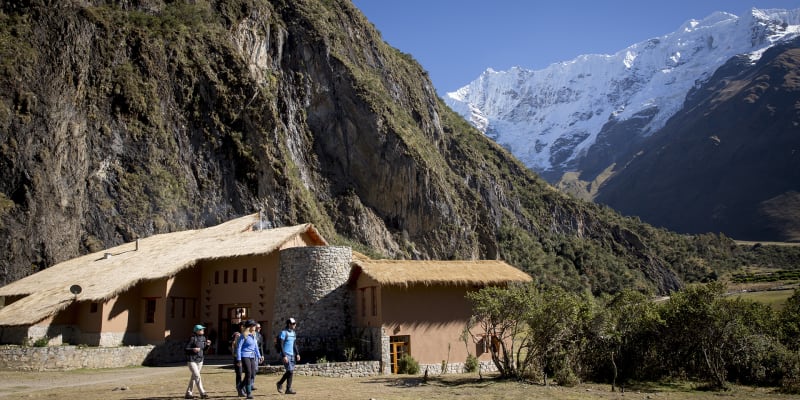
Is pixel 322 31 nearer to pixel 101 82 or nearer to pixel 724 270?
pixel 101 82

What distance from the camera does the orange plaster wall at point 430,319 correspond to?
2792cm

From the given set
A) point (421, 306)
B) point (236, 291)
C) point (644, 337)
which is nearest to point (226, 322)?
point (236, 291)

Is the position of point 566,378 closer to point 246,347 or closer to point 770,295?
point 246,347

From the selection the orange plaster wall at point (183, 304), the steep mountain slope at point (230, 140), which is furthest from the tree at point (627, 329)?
the steep mountain slope at point (230, 140)

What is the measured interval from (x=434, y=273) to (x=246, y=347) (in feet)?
47.8

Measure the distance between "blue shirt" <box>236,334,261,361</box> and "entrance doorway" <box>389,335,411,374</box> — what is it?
12885 mm

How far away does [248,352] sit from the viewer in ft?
50.1

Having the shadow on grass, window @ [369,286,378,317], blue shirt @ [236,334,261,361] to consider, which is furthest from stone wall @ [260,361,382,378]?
blue shirt @ [236,334,261,361]

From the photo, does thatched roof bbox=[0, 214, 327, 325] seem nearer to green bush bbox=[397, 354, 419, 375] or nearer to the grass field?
green bush bbox=[397, 354, 419, 375]

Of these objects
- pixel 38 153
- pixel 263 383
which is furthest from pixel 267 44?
pixel 263 383

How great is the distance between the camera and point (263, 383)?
20.2 metres

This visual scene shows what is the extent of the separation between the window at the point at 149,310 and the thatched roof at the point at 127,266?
1.71 metres

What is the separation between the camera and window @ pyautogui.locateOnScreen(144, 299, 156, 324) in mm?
32062

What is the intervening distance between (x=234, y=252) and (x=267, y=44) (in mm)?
44425
